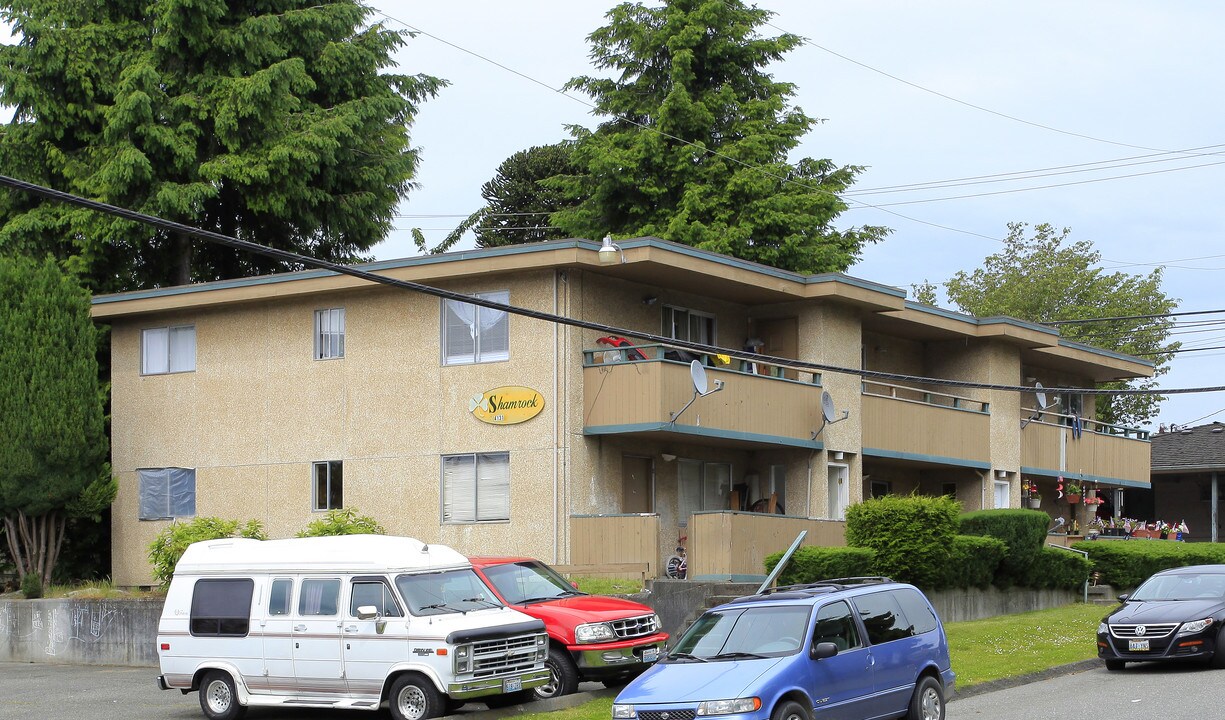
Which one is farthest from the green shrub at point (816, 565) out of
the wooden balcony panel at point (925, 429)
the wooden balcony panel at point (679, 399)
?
the wooden balcony panel at point (925, 429)

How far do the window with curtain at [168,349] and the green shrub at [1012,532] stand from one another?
16.1 m

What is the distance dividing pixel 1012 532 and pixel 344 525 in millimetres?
12598

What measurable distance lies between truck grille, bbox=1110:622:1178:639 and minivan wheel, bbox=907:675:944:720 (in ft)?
20.9

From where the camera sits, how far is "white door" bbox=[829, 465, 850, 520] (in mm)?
29781

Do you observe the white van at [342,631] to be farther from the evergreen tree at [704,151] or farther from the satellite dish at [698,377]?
the evergreen tree at [704,151]

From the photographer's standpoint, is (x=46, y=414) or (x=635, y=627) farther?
Result: (x=46, y=414)

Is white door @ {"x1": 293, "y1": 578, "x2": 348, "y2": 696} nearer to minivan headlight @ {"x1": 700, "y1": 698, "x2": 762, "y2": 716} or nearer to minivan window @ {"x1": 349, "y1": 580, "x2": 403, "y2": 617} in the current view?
minivan window @ {"x1": 349, "y1": 580, "x2": 403, "y2": 617}

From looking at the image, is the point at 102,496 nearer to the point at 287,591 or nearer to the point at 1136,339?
the point at 287,591

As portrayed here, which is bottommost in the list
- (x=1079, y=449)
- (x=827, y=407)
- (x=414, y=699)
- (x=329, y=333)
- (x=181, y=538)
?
(x=414, y=699)

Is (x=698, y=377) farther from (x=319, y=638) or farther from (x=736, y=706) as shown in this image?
(x=736, y=706)

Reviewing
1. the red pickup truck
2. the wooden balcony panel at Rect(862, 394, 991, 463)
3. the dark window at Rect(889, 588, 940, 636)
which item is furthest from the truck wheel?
the wooden balcony panel at Rect(862, 394, 991, 463)

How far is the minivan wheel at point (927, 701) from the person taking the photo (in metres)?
15.6

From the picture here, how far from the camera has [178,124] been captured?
122ft

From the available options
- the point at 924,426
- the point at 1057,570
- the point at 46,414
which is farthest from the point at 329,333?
the point at 1057,570
